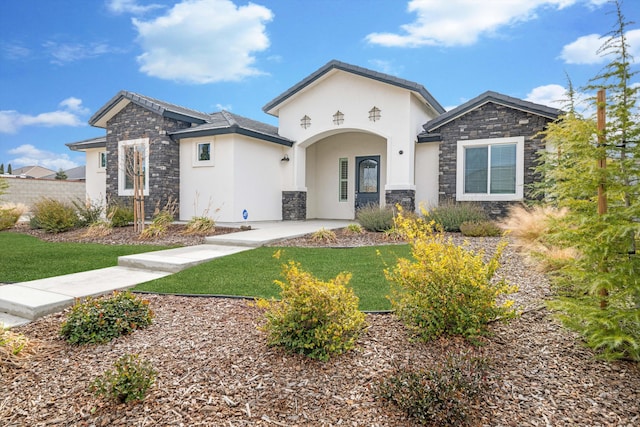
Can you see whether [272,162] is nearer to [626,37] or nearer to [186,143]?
[186,143]

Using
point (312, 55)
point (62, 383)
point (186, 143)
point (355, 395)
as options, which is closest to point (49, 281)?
point (62, 383)

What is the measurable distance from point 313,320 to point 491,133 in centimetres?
981

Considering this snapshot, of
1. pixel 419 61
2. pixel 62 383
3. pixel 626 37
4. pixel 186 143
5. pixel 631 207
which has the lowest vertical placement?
pixel 62 383

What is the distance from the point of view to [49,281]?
5051 mm

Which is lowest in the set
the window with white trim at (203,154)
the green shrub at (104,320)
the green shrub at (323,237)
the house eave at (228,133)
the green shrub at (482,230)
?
the green shrub at (104,320)

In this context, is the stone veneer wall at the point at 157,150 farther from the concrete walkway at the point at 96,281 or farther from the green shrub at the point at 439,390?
the green shrub at the point at 439,390

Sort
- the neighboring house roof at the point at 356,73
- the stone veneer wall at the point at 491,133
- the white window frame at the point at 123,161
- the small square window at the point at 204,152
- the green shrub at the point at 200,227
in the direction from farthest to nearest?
the white window frame at the point at 123,161 → the small square window at the point at 204,152 → the neighboring house roof at the point at 356,73 → the stone veneer wall at the point at 491,133 → the green shrub at the point at 200,227

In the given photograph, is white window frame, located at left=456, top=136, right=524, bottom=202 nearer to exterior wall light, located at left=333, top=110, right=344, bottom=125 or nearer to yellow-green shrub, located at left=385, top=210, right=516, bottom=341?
exterior wall light, located at left=333, top=110, right=344, bottom=125

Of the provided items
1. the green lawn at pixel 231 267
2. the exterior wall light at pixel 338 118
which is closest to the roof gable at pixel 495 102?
the exterior wall light at pixel 338 118

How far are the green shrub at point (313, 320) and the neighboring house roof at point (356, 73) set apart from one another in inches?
373

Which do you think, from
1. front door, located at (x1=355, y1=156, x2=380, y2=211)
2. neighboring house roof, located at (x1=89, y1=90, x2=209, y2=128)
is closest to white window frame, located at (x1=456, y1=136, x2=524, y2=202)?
front door, located at (x1=355, y1=156, x2=380, y2=211)

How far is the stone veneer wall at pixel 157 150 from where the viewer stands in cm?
1235

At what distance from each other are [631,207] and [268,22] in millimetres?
11131

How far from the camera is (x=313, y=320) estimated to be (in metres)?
2.78
